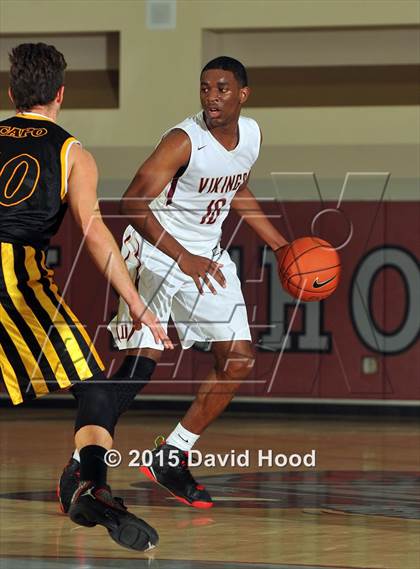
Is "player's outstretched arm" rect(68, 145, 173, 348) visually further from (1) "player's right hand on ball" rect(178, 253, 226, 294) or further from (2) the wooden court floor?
(1) "player's right hand on ball" rect(178, 253, 226, 294)

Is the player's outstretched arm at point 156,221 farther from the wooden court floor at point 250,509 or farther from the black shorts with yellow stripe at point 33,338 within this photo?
the black shorts with yellow stripe at point 33,338

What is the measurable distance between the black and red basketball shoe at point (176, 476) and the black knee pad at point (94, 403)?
5.74 feet

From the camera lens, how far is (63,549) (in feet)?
18.8

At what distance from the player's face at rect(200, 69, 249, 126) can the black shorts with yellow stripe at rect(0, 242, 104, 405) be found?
2.03m

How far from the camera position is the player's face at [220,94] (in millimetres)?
6945

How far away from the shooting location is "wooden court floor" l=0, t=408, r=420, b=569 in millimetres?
5555

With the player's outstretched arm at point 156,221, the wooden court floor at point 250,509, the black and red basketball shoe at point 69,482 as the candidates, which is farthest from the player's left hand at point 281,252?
the black and red basketball shoe at point 69,482

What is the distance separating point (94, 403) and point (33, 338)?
0.32 meters

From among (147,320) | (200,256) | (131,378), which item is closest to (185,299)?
(200,256)

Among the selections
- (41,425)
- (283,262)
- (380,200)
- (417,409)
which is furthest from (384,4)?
(283,262)

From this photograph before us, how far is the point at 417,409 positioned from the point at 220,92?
24.5ft

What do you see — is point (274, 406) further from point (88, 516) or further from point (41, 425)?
point (88, 516)

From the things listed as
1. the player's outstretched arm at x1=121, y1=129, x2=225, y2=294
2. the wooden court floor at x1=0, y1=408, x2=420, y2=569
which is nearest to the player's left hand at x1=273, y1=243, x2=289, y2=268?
the player's outstretched arm at x1=121, y1=129, x2=225, y2=294

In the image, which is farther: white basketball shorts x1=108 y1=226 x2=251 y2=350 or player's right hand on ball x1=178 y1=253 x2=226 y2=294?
white basketball shorts x1=108 y1=226 x2=251 y2=350
